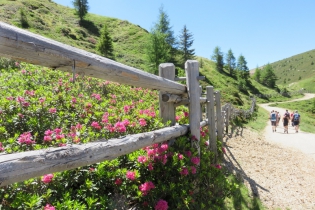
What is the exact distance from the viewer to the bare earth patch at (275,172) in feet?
17.1

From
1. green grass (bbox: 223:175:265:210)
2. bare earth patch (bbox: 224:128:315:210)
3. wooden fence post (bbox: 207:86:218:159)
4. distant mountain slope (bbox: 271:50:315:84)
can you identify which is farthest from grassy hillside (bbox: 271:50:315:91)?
green grass (bbox: 223:175:265:210)

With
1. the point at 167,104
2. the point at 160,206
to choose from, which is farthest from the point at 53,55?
the point at 167,104

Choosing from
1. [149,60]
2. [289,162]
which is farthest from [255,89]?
[289,162]

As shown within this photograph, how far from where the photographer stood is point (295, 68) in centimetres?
14625

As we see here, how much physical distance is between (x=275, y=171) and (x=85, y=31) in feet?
152

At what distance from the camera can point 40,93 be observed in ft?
17.3

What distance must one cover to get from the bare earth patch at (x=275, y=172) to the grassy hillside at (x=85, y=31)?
33.5 feet

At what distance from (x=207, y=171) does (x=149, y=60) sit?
87.8 feet

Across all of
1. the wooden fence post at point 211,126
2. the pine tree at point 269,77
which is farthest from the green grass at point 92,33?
the pine tree at point 269,77

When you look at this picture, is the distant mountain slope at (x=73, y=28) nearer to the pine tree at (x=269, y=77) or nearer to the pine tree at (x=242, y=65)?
the pine tree at (x=242, y=65)

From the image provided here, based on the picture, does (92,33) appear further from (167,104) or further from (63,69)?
(63,69)

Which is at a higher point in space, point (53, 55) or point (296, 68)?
point (296, 68)

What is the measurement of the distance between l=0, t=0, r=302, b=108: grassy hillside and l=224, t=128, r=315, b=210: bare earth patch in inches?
402

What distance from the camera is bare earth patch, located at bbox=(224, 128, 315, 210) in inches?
205
